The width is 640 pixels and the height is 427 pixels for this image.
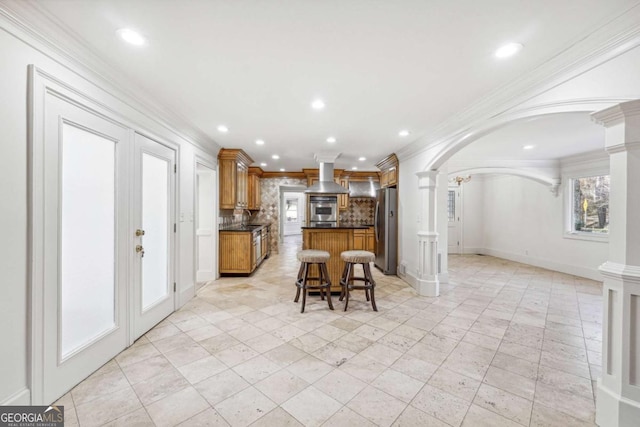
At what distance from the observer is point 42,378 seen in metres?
1.59

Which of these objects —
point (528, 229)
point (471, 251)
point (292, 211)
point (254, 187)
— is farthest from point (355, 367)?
point (292, 211)

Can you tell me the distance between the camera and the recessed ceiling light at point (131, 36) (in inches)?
64.6

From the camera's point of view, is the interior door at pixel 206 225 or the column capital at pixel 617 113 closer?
the column capital at pixel 617 113

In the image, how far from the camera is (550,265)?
5.89m

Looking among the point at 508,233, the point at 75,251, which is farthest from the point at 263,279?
the point at 508,233

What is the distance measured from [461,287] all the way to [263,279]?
12.0ft

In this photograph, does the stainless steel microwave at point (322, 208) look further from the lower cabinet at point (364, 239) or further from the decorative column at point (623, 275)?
the decorative column at point (623, 275)

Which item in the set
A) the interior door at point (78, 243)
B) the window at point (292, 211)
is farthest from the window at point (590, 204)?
the window at point (292, 211)

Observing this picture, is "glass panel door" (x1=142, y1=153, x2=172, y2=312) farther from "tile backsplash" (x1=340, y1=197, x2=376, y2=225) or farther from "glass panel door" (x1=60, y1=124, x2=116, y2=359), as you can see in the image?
"tile backsplash" (x1=340, y1=197, x2=376, y2=225)

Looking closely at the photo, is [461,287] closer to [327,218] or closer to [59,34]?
[327,218]

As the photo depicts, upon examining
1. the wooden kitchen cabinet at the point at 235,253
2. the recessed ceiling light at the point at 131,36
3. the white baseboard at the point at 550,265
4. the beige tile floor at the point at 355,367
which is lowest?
the beige tile floor at the point at 355,367

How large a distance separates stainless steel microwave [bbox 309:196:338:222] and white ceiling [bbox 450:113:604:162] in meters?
3.05

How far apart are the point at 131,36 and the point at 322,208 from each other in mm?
5275

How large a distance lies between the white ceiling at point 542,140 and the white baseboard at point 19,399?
4735 mm
